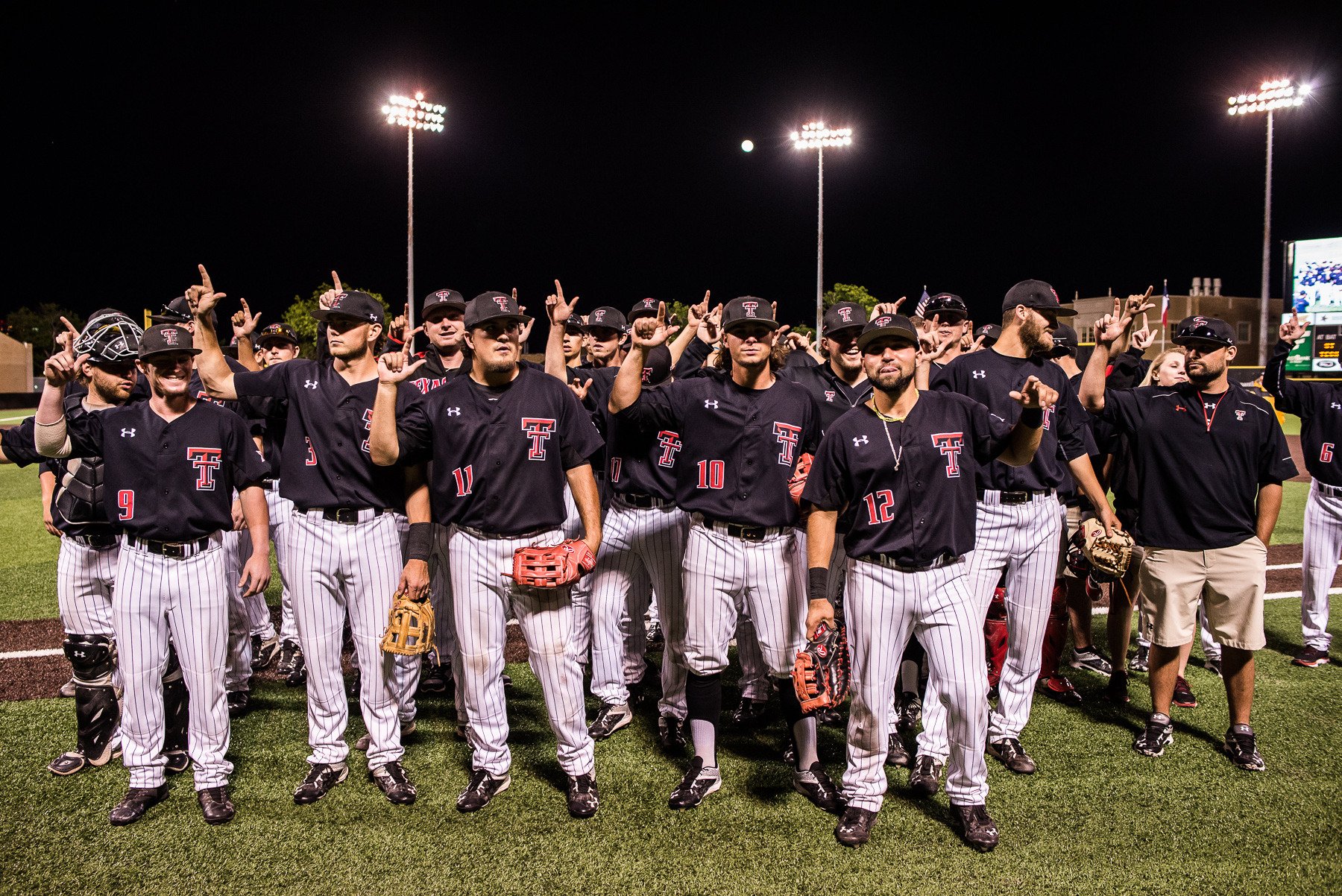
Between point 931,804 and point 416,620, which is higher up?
point 416,620

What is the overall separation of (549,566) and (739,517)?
960 mm

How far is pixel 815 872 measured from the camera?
12.5 feet

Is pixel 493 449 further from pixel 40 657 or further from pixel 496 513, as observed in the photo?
pixel 40 657

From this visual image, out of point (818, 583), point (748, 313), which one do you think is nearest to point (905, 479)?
point (818, 583)

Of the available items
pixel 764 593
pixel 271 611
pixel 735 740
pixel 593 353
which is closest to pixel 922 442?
pixel 764 593

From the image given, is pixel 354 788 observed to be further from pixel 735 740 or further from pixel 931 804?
pixel 931 804

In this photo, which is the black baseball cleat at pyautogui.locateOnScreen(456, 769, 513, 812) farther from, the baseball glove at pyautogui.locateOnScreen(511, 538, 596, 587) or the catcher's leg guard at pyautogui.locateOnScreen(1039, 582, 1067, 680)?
the catcher's leg guard at pyautogui.locateOnScreen(1039, 582, 1067, 680)

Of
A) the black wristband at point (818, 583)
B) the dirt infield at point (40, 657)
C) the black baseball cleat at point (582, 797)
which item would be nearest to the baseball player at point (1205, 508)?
the black wristband at point (818, 583)

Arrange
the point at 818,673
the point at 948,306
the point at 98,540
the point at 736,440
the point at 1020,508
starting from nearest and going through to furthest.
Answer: the point at 818,673
the point at 736,440
the point at 98,540
the point at 1020,508
the point at 948,306

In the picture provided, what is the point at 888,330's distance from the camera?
402 cm

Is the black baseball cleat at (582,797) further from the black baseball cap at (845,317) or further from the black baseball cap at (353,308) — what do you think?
the black baseball cap at (845,317)

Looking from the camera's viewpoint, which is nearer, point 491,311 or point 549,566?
point 549,566

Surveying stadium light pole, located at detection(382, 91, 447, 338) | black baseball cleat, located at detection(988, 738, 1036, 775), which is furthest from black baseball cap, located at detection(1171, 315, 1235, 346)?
stadium light pole, located at detection(382, 91, 447, 338)

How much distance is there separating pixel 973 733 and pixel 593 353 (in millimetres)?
3722
